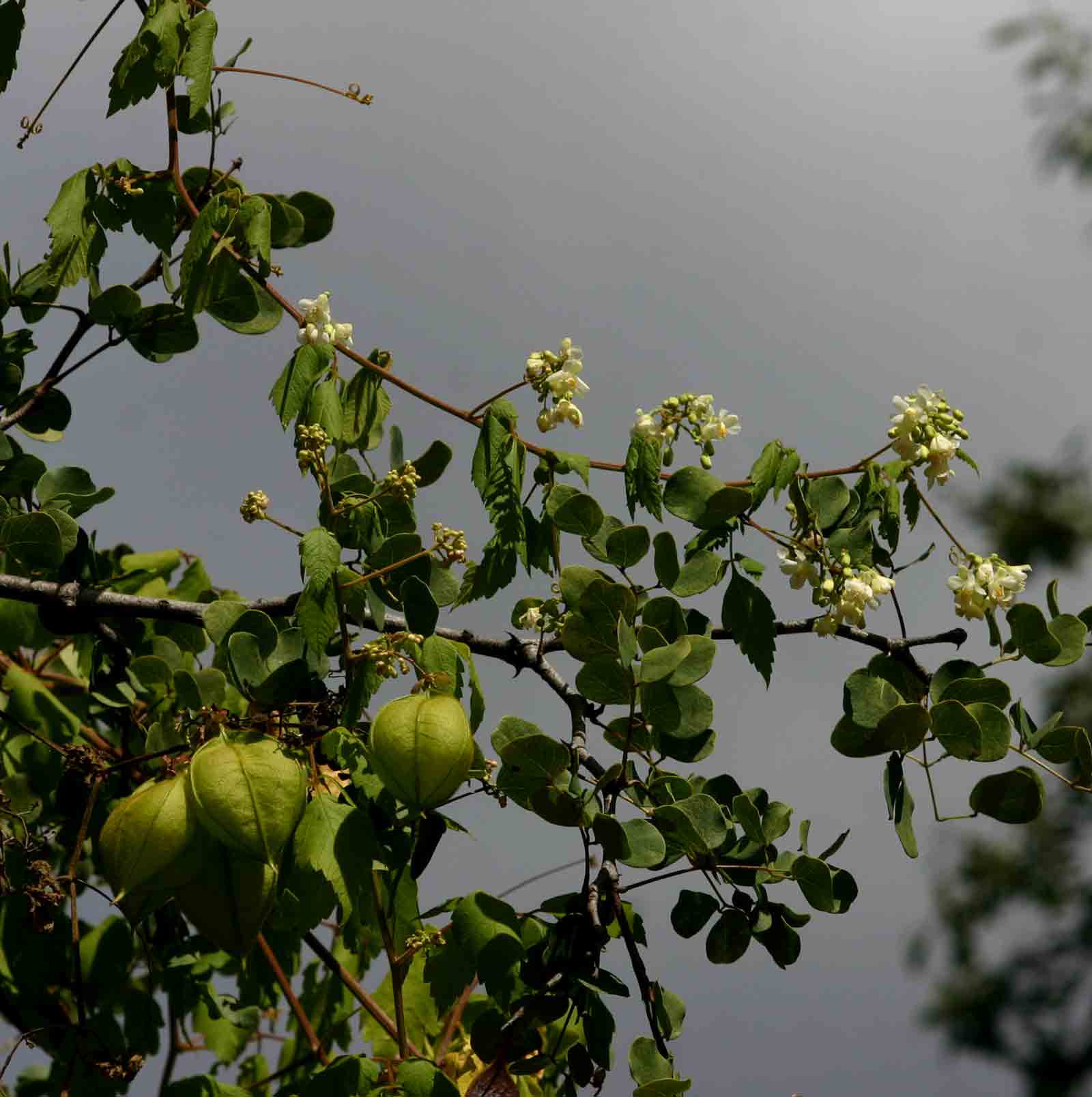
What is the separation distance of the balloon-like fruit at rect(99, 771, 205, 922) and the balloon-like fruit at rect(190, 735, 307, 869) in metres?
0.02

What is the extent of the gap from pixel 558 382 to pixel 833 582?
327 millimetres

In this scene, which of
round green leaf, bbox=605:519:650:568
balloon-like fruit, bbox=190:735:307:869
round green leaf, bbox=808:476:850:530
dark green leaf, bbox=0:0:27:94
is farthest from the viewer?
dark green leaf, bbox=0:0:27:94

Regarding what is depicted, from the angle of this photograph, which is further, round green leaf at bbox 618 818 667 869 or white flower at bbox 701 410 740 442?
white flower at bbox 701 410 740 442

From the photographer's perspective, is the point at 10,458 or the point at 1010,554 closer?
the point at 10,458

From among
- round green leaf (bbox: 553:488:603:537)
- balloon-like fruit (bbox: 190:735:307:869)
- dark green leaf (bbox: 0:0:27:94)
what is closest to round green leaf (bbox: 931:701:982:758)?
round green leaf (bbox: 553:488:603:537)

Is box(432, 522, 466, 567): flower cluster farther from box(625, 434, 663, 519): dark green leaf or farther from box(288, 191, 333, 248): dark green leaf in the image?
box(288, 191, 333, 248): dark green leaf

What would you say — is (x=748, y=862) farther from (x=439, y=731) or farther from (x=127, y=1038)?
(x=127, y=1038)

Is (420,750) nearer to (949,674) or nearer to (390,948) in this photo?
(390,948)

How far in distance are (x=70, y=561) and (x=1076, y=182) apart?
9122 mm

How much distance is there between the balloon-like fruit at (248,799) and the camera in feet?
3.01

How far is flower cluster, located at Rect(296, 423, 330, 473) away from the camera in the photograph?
112 cm

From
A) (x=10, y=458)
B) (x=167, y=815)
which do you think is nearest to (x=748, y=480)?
(x=167, y=815)

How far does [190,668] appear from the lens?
1.72 metres

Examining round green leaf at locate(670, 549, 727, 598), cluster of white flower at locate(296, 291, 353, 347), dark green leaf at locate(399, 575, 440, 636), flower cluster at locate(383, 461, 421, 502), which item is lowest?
dark green leaf at locate(399, 575, 440, 636)
